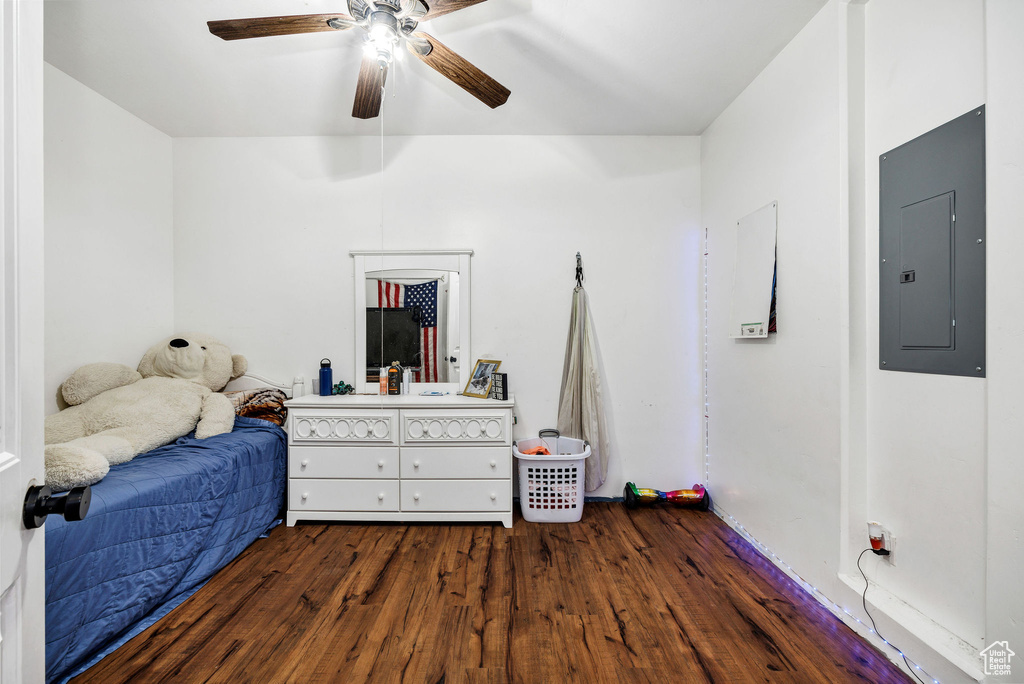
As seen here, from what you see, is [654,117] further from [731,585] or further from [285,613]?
[285,613]

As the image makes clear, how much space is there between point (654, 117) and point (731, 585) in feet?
8.34

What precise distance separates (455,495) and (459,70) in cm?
209

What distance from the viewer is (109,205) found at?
93.0 inches

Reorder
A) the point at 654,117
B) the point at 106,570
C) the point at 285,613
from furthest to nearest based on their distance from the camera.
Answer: the point at 654,117 → the point at 285,613 → the point at 106,570

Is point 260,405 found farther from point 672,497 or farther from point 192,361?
point 672,497

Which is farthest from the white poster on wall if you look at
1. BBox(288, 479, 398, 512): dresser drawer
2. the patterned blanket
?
the patterned blanket

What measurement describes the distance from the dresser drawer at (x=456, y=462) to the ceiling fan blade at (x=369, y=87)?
5.77 feet

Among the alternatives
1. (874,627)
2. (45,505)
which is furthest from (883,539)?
(45,505)

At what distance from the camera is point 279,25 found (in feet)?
4.66

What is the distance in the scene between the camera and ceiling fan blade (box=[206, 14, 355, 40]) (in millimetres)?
1391

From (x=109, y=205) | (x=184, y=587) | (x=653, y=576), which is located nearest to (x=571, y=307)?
(x=653, y=576)

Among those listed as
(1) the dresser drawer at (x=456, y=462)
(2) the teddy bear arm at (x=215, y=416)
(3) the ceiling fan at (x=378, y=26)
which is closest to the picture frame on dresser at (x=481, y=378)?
(1) the dresser drawer at (x=456, y=462)

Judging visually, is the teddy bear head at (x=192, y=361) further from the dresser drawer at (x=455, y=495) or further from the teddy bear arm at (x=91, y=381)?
the dresser drawer at (x=455, y=495)

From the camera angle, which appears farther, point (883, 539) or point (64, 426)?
point (64, 426)
